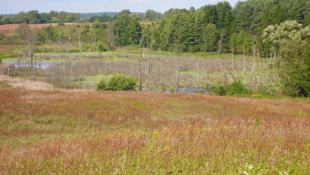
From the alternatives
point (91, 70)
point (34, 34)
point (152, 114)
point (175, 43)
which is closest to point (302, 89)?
point (152, 114)

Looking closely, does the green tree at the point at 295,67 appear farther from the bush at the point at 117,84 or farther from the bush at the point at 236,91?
the bush at the point at 117,84

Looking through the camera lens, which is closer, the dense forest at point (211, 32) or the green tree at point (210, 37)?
the dense forest at point (211, 32)

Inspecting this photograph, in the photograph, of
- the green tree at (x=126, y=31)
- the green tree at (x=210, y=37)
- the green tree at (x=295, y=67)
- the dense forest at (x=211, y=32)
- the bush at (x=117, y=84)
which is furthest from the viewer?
the green tree at (x=126, y=31)

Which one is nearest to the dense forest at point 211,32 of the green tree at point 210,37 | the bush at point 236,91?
the green tree at point 210,37

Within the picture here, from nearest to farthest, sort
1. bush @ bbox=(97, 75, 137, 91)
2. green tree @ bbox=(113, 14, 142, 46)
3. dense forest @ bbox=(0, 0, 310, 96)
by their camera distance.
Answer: bush @ bbox=(97, 75, 137, 91), dense forest @ bbox=(0, 0, 310, 96), green tree @ bbox=(113, 14, 142, 46)

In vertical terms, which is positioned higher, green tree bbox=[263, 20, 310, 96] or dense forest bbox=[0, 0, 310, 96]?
dense forest bbox=[0, 0, 310, 96]

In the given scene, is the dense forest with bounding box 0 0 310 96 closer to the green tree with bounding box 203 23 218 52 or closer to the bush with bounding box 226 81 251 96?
the green tree with bounding box 203 23 218 52

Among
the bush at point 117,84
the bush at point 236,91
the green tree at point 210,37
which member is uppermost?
the green tree at point 210,37

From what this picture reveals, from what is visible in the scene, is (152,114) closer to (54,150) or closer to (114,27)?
(54,150)

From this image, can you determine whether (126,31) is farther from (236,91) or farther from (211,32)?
(236,91)

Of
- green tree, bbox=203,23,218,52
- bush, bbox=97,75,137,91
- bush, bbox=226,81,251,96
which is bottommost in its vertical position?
bush, bbox=226,81,251,96

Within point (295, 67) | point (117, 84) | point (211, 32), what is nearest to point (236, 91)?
point (295, 67)

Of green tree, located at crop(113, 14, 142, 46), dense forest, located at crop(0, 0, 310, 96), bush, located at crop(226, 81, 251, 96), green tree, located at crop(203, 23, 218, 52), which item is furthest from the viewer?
green tree, located at crop(113, 14, 142, 46)

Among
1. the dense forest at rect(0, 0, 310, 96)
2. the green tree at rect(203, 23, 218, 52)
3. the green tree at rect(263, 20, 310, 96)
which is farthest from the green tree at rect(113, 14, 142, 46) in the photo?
the green tree at rect(263, 20, 310, 96)
